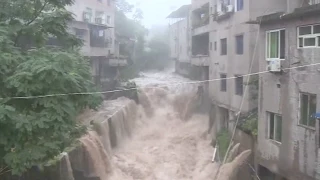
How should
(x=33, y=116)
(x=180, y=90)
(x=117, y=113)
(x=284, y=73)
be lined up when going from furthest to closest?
(x=180, y=90), (x=117, y=113), (x=284, y=73), (x=33, y=116)

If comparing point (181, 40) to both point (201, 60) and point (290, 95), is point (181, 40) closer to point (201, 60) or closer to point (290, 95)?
point (201, 60)

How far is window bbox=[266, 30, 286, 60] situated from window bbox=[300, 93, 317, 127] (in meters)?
1.67

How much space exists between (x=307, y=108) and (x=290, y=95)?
2.63ft

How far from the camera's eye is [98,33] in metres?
30.4

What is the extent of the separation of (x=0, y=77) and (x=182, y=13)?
3031cm

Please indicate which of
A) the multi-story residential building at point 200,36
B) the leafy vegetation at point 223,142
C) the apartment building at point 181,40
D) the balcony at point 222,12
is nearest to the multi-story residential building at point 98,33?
the apartment building at point 181,40

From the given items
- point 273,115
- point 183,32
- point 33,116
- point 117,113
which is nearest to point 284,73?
point 273,115

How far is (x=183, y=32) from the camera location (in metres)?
34.3

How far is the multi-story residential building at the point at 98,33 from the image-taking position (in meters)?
28.0

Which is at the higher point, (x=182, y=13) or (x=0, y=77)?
(x=182, y=13)

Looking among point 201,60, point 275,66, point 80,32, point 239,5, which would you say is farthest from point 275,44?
point 80,32

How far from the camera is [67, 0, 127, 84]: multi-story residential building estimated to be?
27961 millimetres

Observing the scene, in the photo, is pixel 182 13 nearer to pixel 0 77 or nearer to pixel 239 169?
pixel 239 169

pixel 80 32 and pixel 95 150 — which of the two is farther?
pixel 80 32
